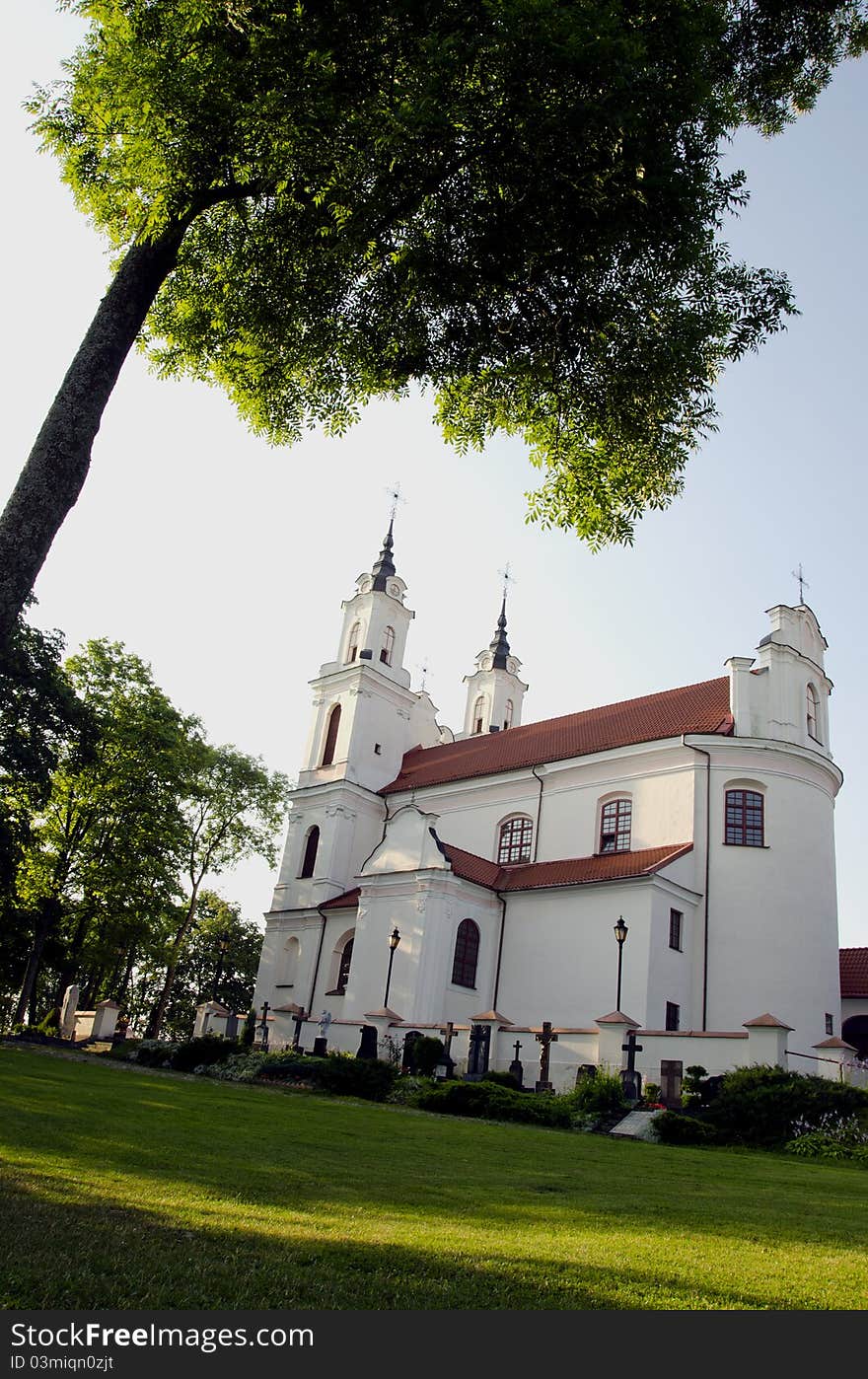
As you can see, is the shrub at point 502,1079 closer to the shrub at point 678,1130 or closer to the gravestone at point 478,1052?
the gravestone at point 478,1052

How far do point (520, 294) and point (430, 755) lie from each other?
3274 centimetres

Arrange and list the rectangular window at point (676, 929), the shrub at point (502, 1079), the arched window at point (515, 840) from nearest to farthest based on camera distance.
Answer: the shrub at point (502, 1079), the rectangular window at point (676, 929), the arched window at point (515, 840)

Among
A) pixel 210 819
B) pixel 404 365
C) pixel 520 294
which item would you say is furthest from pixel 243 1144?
pixel 210 819

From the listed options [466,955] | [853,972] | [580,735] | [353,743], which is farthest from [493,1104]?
[353,743]

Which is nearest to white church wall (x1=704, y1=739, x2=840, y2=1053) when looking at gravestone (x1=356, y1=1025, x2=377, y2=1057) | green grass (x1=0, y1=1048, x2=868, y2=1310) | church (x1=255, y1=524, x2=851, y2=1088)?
church (x1=255, y1=524, x2=851, y2=1088)

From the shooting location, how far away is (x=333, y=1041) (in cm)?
2892

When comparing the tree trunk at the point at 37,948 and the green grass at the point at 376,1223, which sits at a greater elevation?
the tree trunk at the point at 37,948

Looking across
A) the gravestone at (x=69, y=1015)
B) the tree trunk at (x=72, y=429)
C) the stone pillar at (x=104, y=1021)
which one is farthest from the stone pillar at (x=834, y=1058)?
the gravestone at (x=69, y=1015)

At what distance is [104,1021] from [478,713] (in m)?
25.7

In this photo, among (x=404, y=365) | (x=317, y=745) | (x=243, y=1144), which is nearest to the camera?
(x=243, y=1144)

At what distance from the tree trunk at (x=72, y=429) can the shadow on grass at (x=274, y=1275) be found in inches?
175

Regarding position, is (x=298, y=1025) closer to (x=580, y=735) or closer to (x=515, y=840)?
(x=515, y=840)

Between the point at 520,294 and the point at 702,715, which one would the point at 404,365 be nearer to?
the point at 520,294

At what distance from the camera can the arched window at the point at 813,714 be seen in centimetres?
3080
